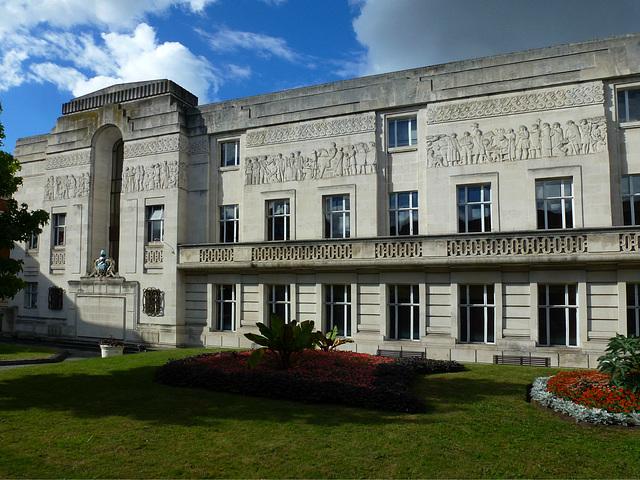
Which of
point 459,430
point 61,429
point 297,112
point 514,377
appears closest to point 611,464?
point 459,430

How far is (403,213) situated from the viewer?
2400 cm

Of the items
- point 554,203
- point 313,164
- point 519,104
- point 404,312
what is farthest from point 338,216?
point 554,203

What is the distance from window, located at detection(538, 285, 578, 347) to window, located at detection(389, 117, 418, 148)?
9079 mm

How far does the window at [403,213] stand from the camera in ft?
77.9

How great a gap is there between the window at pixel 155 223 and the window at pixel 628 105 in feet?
76.6

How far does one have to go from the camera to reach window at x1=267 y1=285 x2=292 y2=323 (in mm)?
25219

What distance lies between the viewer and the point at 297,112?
25.9 meters

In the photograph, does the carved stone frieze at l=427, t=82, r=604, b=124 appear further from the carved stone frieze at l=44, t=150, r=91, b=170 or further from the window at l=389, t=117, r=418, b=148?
the carved stone frieze at l=44, t=150, r=91, b=170

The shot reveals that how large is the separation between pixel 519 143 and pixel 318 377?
552 inches

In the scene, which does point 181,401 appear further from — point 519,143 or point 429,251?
point 519,143

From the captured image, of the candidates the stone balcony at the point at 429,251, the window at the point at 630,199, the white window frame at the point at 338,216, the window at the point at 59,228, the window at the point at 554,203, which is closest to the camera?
the stone balcony at the point at 429,251

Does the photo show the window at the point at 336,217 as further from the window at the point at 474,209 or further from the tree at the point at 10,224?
the tree at the point at 10,224

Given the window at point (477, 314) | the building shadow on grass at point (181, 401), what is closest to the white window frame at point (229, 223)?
the building shadow on grass at point (181, 401)

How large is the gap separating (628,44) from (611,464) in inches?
711
